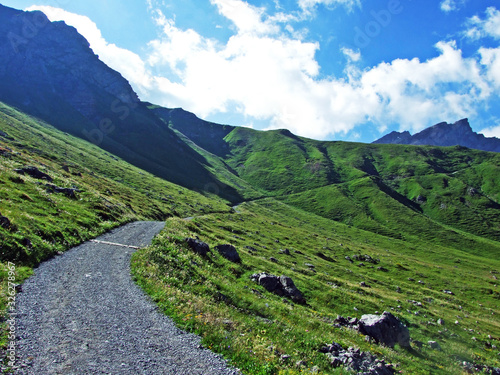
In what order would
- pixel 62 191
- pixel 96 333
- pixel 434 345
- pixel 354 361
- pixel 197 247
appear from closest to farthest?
A: pixel 96 333 → pixel 354 361 → pixel 434 345 → pixel 197 247 → pixel 62 191

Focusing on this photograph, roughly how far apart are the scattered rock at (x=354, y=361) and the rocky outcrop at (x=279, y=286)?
15.2m

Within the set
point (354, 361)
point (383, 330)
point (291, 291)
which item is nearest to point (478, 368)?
point (383, 330)

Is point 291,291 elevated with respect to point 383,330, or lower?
lower

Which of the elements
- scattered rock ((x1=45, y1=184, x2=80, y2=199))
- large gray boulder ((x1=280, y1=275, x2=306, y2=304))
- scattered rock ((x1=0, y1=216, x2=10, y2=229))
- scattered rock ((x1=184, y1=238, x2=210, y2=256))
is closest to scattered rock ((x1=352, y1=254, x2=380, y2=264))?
large gray boulder ((x1=280, y1=275, x2=306, y2=304))

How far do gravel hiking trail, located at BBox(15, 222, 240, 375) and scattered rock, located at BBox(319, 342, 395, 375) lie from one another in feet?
23.7

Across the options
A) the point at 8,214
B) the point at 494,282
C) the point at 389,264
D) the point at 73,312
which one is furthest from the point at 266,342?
the point at 494,282

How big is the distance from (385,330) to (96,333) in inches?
991

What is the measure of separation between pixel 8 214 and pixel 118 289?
15.9 metres

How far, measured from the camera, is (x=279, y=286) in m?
33.6

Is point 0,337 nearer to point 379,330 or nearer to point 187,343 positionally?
point 187,343

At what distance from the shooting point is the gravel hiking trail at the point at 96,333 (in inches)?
429

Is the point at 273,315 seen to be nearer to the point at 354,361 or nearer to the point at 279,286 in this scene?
the point at 354,361

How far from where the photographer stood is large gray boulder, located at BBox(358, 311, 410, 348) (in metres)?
25.5

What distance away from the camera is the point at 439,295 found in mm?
64688
